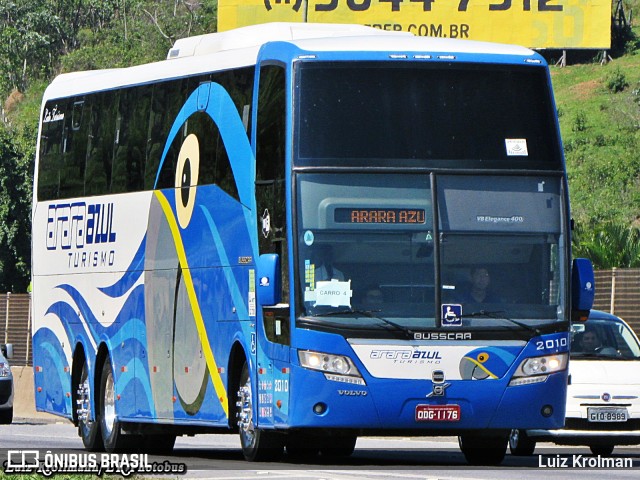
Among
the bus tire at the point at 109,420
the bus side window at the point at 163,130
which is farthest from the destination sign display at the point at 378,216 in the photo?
the bus tire at the point at 109,420

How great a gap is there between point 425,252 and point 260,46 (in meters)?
2.87

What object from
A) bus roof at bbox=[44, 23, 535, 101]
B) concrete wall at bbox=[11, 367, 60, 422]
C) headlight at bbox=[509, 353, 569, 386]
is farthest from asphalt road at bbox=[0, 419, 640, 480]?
concrete wall at bbox=[11, 367, 60, 422]

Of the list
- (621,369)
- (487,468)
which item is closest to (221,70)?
(487,468)

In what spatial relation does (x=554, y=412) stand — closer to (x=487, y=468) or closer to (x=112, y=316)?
(x=487, y=468)

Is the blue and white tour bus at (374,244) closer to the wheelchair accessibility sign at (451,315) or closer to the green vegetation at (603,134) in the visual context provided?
the wheelchair accessibility sign at (451,315)

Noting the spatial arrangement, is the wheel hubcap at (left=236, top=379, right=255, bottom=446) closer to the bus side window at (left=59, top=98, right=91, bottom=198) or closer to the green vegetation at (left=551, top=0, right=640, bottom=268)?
the bus side window at (left=59, top=98, right=91, bottom=198)

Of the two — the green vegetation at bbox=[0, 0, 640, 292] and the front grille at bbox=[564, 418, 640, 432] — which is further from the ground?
the green vegetation at bbox=[0, 0, 640, 292]

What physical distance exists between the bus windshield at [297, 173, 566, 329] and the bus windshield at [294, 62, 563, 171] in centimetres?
25

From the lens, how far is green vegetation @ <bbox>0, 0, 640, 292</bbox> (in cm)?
5650

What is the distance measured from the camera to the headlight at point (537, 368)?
50.7 ft

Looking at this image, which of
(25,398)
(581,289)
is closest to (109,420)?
(581,289)

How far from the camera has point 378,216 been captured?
15258 millimetres

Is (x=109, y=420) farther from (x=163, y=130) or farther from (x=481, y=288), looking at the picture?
(x=481, y=288)

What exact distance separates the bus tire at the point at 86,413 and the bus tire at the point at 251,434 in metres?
4.01
